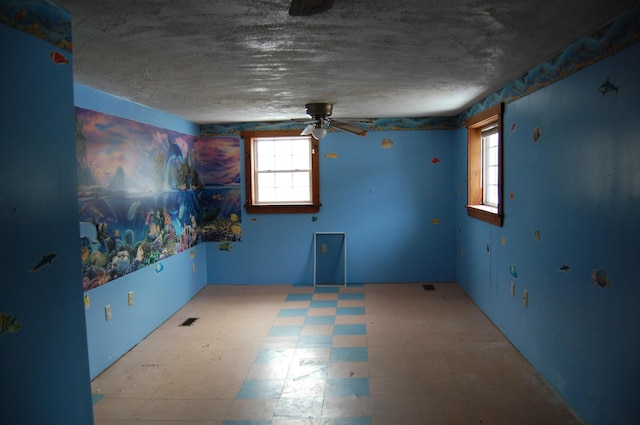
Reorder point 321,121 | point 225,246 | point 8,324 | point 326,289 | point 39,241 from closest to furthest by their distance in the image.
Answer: point 8,324 < point 39,241 < point 321,121 < point 326,289 < point 225,246

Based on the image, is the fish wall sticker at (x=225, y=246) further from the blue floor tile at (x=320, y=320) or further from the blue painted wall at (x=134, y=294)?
the blue floor tile at (x=320, y=320)

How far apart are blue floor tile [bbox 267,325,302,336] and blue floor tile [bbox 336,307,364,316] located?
631mm

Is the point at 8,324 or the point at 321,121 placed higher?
the point at 321,121

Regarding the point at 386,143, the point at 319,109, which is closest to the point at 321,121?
the point at 319,109

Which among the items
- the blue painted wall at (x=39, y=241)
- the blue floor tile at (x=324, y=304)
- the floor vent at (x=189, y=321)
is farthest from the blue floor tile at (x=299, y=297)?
the blue painted wall at (x=39, y=241)

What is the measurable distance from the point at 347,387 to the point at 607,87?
8.64 feet

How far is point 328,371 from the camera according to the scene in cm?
370

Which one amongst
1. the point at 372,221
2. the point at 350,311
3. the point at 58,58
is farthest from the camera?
the point at 372,221

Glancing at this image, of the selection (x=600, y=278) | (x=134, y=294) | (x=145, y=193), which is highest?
(x=145, y=193)

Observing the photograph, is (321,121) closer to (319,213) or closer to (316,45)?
(319,213)

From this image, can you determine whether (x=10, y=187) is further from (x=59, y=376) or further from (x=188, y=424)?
(x=188, y=424)

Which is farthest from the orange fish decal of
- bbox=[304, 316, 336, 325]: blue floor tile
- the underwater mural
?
bbox=[304, 316, 336, 325]: blue floor tile

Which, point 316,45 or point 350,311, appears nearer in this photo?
point 316,45

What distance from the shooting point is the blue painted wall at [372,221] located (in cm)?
630
